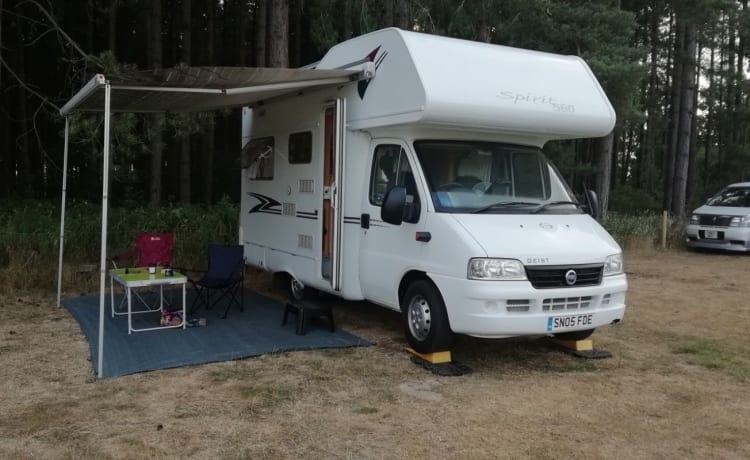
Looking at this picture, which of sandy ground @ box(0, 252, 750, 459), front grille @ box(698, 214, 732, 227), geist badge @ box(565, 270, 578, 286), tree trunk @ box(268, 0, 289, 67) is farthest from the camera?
front grille @ box(698, 214, 732, 227)

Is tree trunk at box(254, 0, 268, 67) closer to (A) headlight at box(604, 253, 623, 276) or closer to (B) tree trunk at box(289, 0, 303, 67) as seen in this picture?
(B) tree trunk at box(289, 0, 303, 67)

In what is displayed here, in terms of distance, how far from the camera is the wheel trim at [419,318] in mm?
5738

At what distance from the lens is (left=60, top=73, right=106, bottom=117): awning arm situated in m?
5.29

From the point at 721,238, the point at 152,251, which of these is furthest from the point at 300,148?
the point at 721,238

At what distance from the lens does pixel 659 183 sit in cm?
3669

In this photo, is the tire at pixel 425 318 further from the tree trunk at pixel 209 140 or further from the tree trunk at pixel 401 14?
the tree trunk at pixel 209 140

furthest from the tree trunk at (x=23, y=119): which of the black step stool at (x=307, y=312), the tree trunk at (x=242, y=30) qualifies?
the black step stool at (x=307, y=312)

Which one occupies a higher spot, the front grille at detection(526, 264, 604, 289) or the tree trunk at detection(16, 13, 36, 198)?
the tree trunk at detection(16, 13, 36, 198)

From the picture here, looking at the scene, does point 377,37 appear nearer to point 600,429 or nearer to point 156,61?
point 600,429

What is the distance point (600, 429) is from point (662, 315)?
452cm

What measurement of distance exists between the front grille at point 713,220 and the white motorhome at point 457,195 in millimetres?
10511

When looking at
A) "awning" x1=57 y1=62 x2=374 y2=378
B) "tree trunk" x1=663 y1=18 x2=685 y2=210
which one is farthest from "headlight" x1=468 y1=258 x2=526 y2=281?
"tree trunk" x1=663 y1=18 x2=685 y2=210

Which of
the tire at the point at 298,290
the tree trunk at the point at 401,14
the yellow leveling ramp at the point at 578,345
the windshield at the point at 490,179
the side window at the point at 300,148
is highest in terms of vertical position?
the tree trunk at the point at 401,14

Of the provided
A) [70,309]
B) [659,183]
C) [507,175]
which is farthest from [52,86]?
[659,183]
